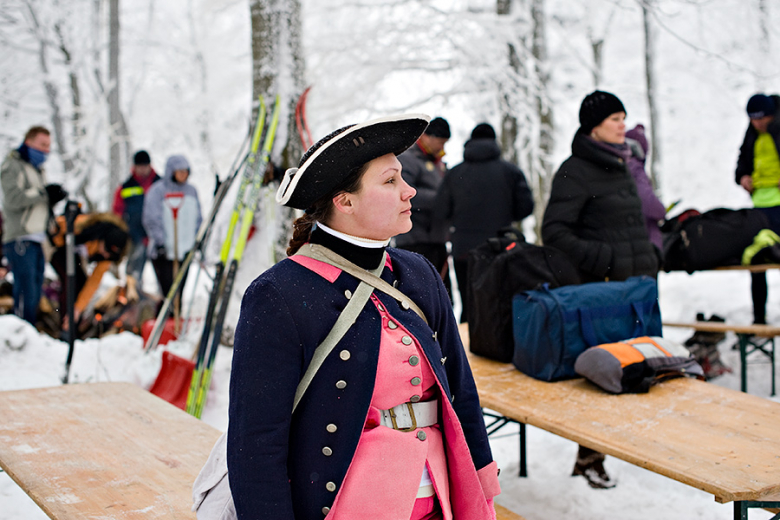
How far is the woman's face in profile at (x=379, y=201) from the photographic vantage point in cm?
166

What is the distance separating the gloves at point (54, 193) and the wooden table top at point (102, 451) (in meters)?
3.58

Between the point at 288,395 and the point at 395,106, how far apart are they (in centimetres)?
1026

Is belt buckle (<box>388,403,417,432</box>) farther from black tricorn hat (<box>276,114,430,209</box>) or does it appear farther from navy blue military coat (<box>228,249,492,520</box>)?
black tricorn hat (<box>276,114,430,209</box>)

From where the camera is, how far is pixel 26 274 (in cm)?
653

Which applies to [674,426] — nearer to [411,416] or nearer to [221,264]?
[411,416]

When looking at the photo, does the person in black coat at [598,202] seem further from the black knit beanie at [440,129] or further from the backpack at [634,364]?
the black knit beanie at [440,129]

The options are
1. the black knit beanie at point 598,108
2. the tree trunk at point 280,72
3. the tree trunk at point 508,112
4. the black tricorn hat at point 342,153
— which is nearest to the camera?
the black tricorn hat at point 342,153

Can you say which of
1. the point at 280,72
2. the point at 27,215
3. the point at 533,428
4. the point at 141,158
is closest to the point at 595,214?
the point at 533,428

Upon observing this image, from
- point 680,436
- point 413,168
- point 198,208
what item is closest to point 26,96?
point 198,208

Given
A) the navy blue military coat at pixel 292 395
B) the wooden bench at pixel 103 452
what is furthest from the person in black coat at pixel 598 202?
the navy blue military coat at pixel 292 395

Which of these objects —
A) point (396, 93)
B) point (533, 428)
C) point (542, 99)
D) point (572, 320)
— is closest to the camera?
point (572, 320)

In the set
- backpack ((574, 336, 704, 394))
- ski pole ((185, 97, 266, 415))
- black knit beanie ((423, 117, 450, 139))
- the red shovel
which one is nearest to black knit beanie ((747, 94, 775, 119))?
Result: black knit beanie ((423, 117, 450, 139))

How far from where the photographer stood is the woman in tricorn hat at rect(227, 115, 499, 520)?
A: 4.98ft

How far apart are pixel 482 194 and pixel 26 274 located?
4534 millimetres
